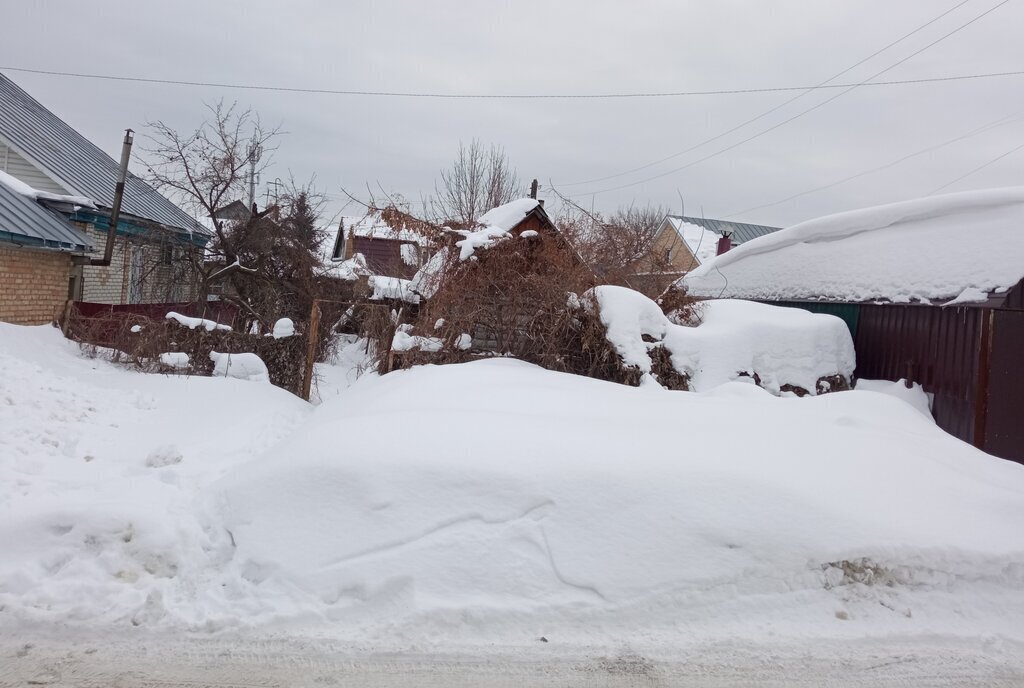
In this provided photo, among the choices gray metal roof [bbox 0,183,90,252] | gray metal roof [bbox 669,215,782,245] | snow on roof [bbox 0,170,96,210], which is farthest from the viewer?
gray metal roof [bbox 669,215,782,245]

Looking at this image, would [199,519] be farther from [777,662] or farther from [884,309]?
[884,309]

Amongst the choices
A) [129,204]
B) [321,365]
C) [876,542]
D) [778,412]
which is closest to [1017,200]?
[778,412]

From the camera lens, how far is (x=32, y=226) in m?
12.0

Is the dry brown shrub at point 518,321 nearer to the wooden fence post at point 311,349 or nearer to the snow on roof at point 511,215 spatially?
the snow on roof at point 511,215

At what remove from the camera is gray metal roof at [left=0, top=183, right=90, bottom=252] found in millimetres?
11391

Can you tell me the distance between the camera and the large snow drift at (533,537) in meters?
3.77

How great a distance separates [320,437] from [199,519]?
3.13ft

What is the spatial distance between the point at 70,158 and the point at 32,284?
24.4ft

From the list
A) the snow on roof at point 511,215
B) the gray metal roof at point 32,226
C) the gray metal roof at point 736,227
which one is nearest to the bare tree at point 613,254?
the snow on roof at point 511,215

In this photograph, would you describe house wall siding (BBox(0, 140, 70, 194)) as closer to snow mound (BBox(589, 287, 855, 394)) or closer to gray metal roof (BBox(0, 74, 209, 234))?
gray metal roof (BBox(0, 74, 209, 234))

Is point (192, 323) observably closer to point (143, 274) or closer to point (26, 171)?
point (26, 171)

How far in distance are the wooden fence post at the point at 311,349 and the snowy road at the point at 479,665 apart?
22.8 feet

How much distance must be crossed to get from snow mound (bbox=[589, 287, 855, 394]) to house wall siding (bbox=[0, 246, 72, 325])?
1013cm

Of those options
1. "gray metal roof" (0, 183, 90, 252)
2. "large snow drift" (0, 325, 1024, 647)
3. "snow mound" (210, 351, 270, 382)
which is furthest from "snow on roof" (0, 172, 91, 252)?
"large snow drift" (0, 325, 1024, 647)
